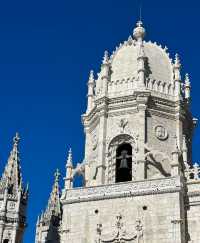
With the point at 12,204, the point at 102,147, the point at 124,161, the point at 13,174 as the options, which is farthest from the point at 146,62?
the point at 12,204

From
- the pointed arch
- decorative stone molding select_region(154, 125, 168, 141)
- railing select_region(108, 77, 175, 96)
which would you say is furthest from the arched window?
railing select_region(108, 77, 175, 96)

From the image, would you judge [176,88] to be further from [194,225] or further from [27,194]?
[27,194]

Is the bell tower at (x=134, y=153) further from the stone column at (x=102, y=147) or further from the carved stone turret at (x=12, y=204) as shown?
the carved stone turret at (x=12, y=204)

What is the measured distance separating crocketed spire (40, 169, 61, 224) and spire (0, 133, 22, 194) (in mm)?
7201

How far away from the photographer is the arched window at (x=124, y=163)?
3578 centimetres

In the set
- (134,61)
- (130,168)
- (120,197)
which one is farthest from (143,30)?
(120,197)

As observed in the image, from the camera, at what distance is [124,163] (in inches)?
1403

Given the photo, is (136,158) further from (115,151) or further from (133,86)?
(133,86)

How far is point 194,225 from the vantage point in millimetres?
32219

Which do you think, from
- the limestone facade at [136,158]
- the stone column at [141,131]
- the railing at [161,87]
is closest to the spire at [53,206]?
the limestone facade at [136,158]

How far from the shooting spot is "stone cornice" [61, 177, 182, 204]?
107 feet

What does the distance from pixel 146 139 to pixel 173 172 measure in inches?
131

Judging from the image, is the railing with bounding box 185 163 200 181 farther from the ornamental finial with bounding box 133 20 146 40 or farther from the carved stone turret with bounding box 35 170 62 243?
the carved stone turret with bounding box 35 170 62 243

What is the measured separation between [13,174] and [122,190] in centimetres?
1081
